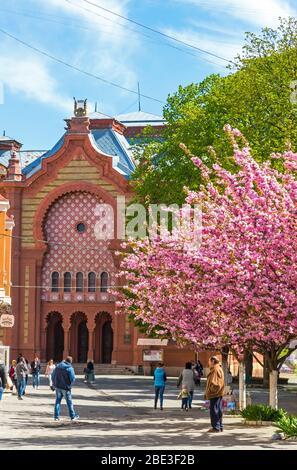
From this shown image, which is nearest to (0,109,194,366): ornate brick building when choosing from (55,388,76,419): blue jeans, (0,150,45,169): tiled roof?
(0,150,45,169): tiled roof

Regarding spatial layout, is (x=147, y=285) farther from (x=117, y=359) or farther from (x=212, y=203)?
(x=117, y=359)

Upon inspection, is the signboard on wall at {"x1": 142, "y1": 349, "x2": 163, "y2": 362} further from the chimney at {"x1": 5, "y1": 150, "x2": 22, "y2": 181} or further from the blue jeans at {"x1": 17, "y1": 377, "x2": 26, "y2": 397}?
the blue jeans at {"x1": 17, "y1": 377, "x2": 26, "y2": 397}

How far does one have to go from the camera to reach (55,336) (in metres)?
73.2

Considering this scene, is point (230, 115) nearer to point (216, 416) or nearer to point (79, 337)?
point (216, 416)

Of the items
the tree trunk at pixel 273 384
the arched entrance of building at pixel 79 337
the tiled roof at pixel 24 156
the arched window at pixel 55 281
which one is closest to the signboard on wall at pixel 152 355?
the arched entrance of building at pixel 79 337

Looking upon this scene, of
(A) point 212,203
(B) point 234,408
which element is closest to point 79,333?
(B) point 234,408

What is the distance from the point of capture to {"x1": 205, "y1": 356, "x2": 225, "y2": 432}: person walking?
23000 millimetres

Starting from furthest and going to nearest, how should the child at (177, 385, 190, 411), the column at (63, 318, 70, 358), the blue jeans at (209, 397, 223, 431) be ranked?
1. the column at (63, 318, 70, 358)
2. the child at (177, 385, 190, 411)
3. the blue jeans at (209, 397, 223, 431)

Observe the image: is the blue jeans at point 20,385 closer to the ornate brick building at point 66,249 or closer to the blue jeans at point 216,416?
the blue jeans at point 216,416

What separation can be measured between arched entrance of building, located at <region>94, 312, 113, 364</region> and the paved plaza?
101 ft

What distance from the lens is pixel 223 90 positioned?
44.4 m

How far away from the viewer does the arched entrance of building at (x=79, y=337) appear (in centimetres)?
7181

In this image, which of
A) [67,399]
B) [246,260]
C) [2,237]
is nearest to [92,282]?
[2,237]

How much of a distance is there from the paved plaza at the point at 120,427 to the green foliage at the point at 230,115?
31.6 ft
